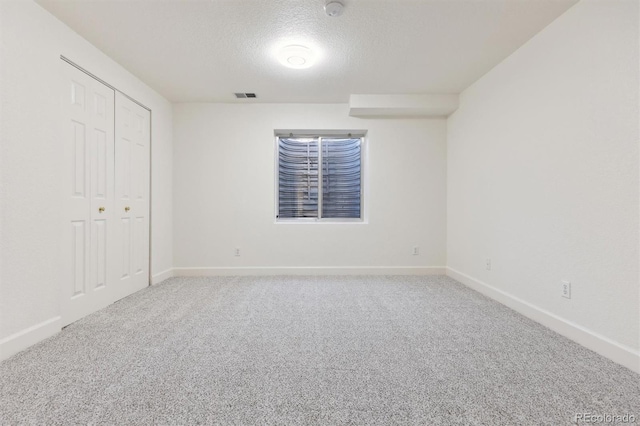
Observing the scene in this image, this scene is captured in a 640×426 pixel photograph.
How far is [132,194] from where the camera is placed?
3010mm

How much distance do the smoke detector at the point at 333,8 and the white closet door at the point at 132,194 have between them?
2.28 m

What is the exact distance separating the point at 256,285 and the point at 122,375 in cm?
185

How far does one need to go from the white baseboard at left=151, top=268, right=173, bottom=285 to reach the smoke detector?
11.1ft

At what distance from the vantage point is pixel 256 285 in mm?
3314

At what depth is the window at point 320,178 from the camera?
13.5 ft

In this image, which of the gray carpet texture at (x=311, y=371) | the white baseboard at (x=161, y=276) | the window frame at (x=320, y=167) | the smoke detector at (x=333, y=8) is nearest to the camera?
the gray carpet texture at (x=311, y=371)

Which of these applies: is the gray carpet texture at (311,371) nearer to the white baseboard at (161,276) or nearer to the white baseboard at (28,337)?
the white baseboard at (28,337)

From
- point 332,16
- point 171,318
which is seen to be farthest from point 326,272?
point 332,16

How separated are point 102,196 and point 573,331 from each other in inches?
159

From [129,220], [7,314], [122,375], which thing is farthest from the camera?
[129,220]

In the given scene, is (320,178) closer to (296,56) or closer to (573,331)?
(296,56)

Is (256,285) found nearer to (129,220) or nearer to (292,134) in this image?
(129,220)

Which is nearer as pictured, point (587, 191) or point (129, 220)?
point (587, 191)

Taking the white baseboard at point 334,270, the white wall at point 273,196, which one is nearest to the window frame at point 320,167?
the white wall at point 273,196
